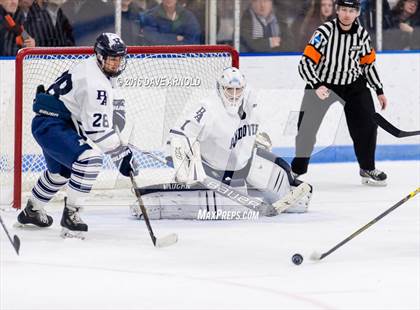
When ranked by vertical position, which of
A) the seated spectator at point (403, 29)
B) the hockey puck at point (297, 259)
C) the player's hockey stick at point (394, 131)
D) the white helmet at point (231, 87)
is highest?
the player's hockey stick at point (394, 131)

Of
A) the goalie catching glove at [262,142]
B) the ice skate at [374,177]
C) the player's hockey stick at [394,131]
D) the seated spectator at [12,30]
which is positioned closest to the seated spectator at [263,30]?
the ice skate at [374,177]

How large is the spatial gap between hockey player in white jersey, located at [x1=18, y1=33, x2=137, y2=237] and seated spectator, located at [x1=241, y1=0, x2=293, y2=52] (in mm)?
2429

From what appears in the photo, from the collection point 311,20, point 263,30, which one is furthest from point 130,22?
point 311,20

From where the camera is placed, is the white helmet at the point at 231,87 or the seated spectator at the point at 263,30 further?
the seated spectator at the point at 263,30

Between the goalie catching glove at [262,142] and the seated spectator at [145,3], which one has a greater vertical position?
the seated spectator at [145,3]

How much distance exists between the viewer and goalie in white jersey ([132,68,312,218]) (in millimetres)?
5879

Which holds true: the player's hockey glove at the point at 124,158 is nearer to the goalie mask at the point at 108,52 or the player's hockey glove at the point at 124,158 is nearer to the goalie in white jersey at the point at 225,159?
the goalie mask at the point at 108,52

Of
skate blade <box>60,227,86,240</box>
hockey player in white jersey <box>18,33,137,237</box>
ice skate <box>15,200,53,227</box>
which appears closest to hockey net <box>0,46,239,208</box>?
ice skate <box>15,200,53,227</box>

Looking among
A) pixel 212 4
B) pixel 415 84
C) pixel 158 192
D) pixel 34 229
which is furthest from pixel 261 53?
pixel 34 229

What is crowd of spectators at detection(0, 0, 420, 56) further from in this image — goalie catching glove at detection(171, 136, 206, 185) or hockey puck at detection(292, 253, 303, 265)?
hockey puck at detection(292, 253, 303, 265)

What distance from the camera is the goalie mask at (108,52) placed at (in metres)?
5.40

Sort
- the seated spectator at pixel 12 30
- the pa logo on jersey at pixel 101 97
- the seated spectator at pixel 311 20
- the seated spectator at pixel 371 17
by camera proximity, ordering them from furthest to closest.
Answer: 1. the seated spectator at pixel 371 17
2. the seated spectator at pixel 311 20
3. the seated spectator at pixel 12 30
4. the pa logo on jersey at pixel 101 97

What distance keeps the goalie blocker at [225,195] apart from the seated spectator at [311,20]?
193 centimetres

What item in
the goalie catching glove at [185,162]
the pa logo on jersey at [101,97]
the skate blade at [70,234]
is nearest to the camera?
the pa logo on jersey at [101,97]
